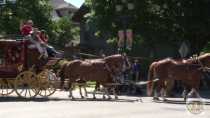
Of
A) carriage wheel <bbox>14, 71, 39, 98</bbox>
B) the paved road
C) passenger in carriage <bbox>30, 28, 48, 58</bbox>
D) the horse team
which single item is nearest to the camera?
the paved road

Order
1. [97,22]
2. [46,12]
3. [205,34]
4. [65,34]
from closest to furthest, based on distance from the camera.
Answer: [205,34], [97,22], [46,12], [65,34]

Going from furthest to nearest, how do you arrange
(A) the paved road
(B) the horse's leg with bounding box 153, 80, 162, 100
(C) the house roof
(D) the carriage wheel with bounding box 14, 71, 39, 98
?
(C) the house roof → (B) the horse's leg with bounding box 153, 80, 162, 100 → (D) the carriage wheel with bounding box 14, 71, 39, 98 → (A) the paved road

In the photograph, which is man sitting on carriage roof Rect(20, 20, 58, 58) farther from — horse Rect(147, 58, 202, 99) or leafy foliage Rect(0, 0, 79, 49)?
leafy foliage Rect(0, 0, 79, 49)

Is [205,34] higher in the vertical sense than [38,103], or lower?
higher

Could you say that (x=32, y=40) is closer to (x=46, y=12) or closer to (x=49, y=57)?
(x=49, y=57)

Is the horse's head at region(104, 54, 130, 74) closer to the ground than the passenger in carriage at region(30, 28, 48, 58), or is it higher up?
closer to the ground

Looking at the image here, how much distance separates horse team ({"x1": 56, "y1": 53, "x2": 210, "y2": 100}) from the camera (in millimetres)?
25219

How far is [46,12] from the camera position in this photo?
7112cm

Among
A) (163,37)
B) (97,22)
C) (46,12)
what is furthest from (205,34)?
(46,12)

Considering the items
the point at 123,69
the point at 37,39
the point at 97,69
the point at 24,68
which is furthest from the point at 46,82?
the point at 123,69

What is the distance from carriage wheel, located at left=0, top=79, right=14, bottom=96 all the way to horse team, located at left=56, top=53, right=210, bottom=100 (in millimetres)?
2304

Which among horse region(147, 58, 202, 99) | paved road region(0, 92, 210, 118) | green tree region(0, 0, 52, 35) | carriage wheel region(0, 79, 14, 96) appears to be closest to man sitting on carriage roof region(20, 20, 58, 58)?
carriage wheel region(0, 79, 14, 96)

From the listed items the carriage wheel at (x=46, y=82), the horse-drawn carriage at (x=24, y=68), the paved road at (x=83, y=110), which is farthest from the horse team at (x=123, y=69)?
the paved road at (x=83, y=110)

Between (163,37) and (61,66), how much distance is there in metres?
12.5
